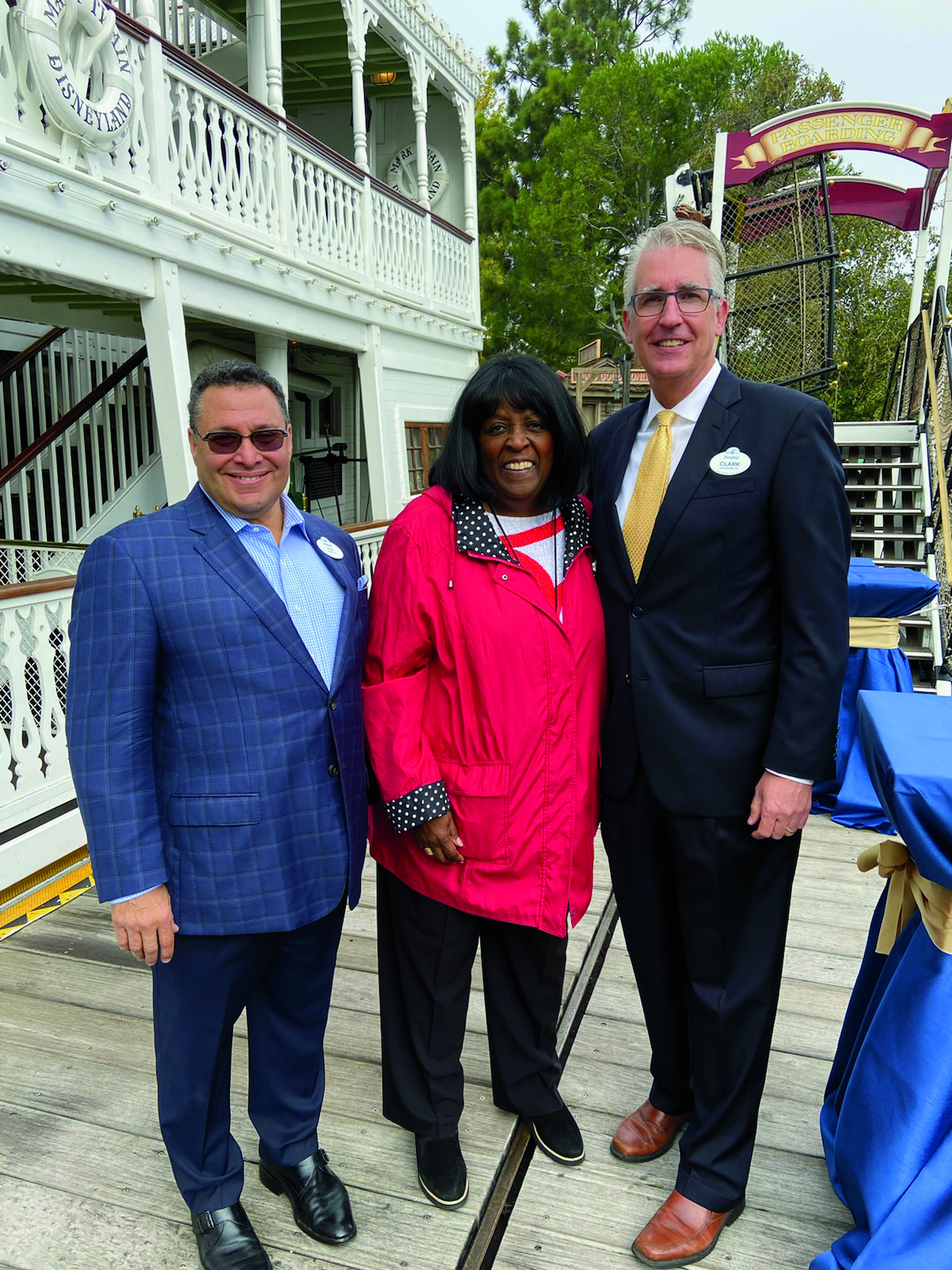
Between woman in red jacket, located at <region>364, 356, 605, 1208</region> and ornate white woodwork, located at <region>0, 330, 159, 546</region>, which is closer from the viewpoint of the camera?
woman in red jacket, located at <region>364, 356, 605, 1208</region>

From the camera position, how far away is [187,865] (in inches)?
70.7

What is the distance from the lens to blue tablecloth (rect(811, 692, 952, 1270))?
5.38 ft

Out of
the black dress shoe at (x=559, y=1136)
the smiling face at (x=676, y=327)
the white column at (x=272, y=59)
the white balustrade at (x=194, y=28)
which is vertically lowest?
the black dress shoe at (x=559, y=1136)

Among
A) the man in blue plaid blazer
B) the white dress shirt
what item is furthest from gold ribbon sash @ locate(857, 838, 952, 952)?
the man in blue plaid blazer

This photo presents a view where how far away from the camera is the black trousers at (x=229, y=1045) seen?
1849 mm

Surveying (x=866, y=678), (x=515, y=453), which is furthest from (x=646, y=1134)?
(x=866, y=678)

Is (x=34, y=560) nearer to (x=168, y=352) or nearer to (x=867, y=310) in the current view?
(x=168, y=352)

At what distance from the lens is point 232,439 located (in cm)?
180

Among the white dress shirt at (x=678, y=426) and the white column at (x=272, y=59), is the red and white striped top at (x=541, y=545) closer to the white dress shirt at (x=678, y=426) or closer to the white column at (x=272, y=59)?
the white dress shirt at (x=678, y=426)

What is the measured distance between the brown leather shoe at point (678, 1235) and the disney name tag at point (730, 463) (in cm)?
156

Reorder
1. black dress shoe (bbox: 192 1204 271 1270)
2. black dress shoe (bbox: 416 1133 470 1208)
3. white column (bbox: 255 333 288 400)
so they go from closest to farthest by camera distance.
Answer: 1. black dress shoe (bbox: 192 1204 271 1270)
2. black dress shoe (bbox: 416 1133 470 1208)
3. white column (bbox: 255 333 288 400)

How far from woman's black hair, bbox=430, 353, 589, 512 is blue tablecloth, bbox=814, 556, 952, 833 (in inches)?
108

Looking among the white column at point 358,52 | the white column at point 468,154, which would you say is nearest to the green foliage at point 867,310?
the white column at point 468,154

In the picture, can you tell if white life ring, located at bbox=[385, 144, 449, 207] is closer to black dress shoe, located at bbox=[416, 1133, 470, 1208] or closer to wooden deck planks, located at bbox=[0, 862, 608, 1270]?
wooden deck planks, located at bbox=[0, 862, 608, 1270]
